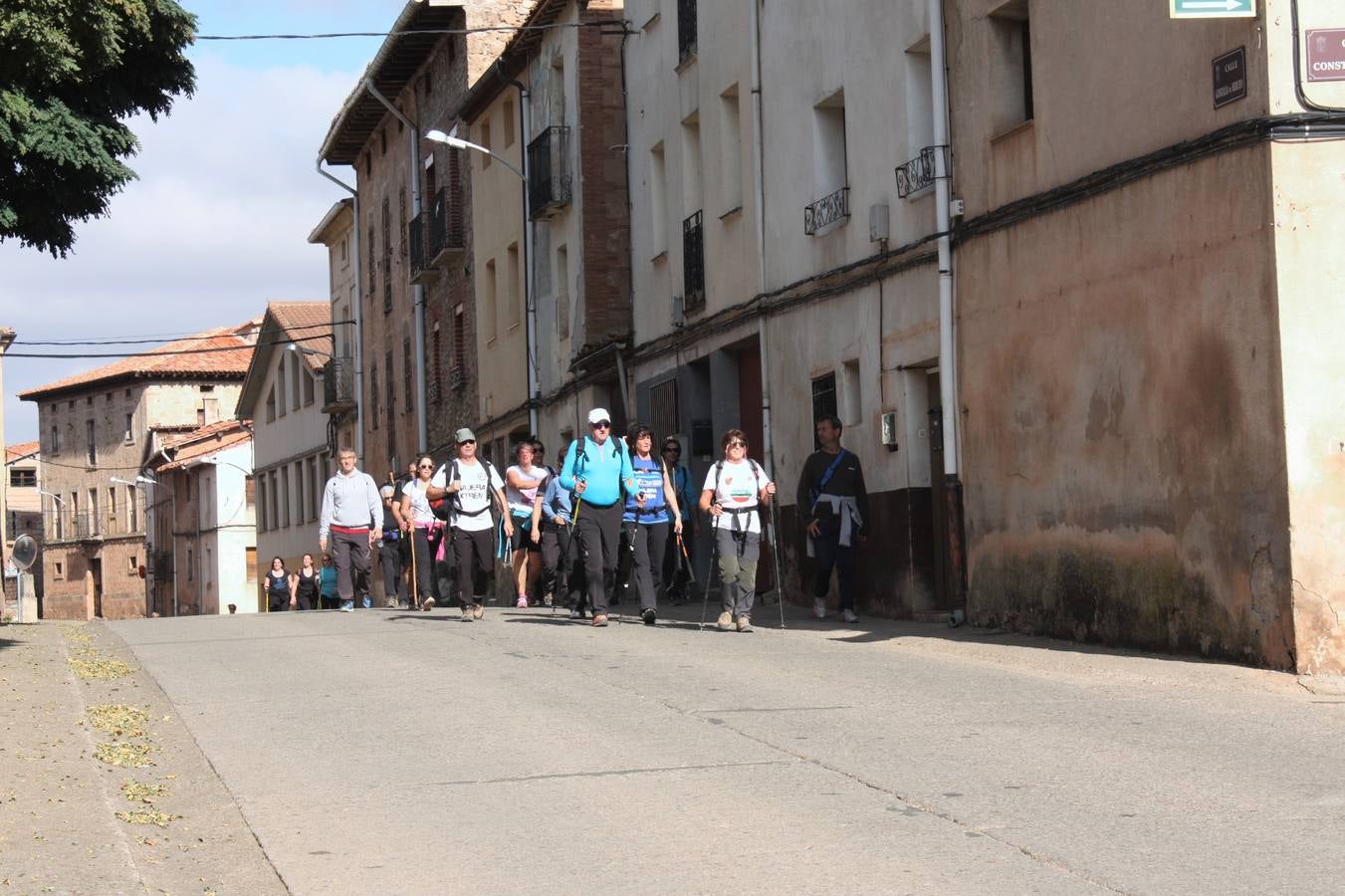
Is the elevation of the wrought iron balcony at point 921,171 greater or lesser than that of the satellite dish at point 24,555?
greater

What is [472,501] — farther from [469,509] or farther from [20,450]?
[20,450]

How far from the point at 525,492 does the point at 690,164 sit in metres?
5.62

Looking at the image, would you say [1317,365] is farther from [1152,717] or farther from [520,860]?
[520,860]

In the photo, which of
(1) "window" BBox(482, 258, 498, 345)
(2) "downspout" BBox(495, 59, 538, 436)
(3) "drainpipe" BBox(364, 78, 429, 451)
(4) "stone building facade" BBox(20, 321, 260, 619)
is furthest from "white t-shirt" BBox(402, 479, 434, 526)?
(4) "stone building facade" BBox(20, 321, 260, 619)

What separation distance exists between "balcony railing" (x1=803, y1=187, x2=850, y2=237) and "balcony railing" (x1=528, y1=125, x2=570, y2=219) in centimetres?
1006

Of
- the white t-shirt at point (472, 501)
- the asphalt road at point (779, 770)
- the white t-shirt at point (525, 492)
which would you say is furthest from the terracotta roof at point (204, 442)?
the asphalt road at point (779, 770)

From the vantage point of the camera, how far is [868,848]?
7.14 m

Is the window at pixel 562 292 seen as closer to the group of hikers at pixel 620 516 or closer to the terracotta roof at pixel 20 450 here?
the group of hikers at pixel 620 516

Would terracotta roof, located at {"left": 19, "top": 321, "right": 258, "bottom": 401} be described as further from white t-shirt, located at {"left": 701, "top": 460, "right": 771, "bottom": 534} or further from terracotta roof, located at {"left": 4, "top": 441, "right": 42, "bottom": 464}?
white t-shirt, located at {"left": 701, "top": 460, "right": 771, "bottom": 534}

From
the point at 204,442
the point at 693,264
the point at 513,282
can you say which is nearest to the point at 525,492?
the point at 693,264

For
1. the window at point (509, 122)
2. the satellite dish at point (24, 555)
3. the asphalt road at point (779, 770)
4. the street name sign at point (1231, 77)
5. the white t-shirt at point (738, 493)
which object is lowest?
the asphalt road at point (779, 770)

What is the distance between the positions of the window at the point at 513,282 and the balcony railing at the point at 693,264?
9.89 m

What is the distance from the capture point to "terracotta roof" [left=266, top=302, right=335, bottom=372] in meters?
59.1

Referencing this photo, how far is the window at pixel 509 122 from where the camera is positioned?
3494 cm
